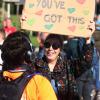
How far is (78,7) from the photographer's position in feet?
18.3

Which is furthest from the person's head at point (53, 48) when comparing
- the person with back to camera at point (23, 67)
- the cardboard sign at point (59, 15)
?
the person with back to camera at point (23, 67)

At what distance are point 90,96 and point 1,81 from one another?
3.65 metres

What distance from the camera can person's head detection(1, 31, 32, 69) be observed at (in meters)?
3.75

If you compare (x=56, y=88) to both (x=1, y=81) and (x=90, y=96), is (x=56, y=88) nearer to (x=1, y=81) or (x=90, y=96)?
(x=1, y=81)

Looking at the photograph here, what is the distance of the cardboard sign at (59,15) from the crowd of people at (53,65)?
0.34 ft

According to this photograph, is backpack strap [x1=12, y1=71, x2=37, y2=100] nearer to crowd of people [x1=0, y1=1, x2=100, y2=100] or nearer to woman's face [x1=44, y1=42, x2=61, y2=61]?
crowd of people [x1=0, y1=1, x2=100, y2=100]

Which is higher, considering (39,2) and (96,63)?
(39,2)

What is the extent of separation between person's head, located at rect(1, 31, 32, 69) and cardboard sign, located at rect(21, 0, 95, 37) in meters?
1.68

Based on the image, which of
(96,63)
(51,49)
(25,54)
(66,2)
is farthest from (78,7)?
(25,54)

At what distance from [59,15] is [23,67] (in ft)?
6.79

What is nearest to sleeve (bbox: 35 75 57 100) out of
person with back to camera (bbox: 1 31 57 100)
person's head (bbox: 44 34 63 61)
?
person with back to camera (bbox: 1 31 57 100)

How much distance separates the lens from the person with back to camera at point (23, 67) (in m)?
3.71

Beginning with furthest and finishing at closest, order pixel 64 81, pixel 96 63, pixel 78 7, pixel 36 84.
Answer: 1. pixel 96 63
2. pixel 78 7
3. pixel 64 81
4. pixel 36 84

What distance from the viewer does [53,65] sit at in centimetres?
546
